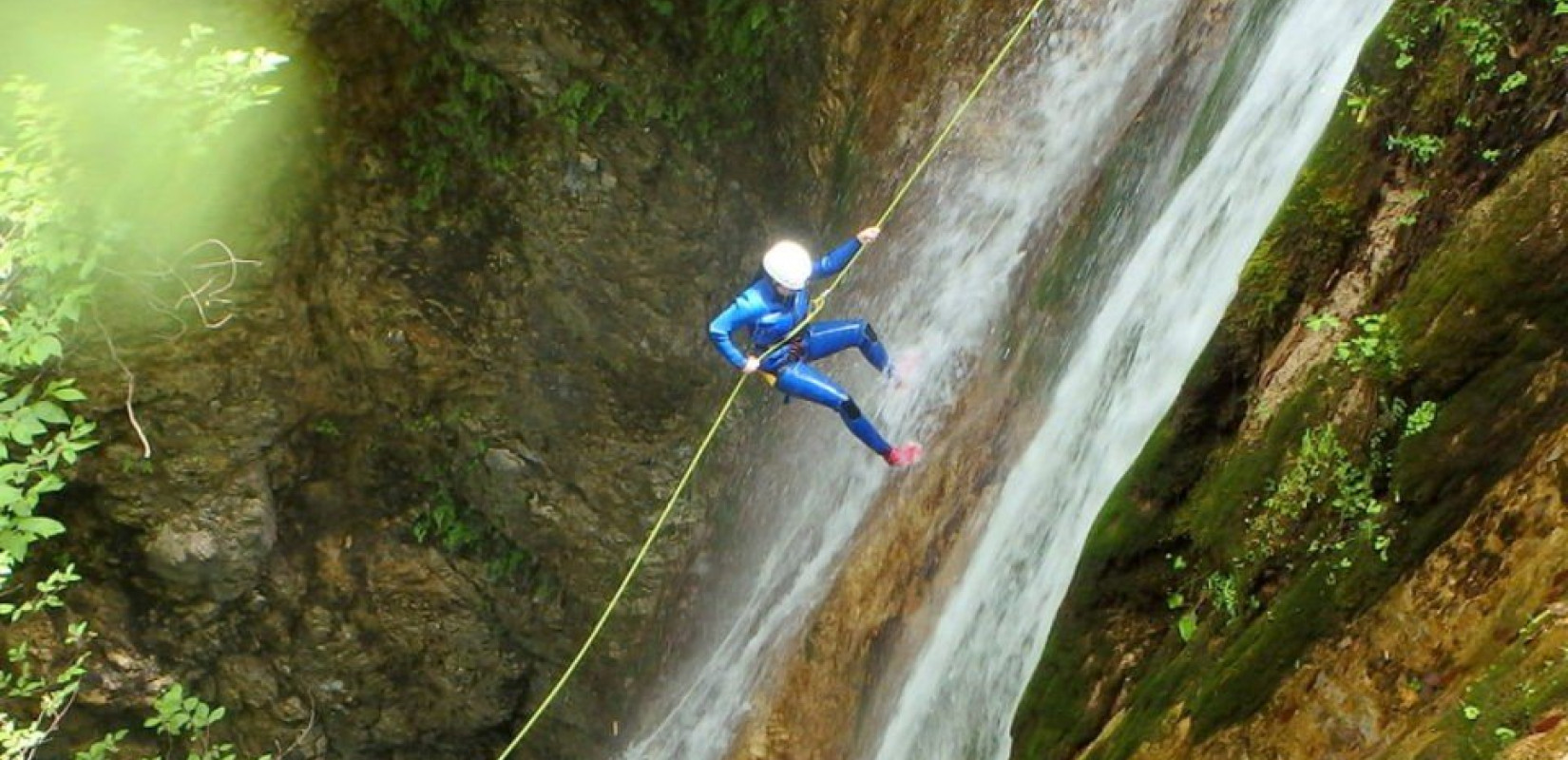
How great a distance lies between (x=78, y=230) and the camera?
817 cm

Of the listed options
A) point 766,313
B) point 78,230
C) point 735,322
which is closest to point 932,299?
point 766,313

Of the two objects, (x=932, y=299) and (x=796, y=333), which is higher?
(x=932, y=299)

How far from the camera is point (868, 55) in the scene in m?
9.33

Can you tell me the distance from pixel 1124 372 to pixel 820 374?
1.80 meters

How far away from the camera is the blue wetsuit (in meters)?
6.97

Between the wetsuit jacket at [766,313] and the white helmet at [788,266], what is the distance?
0.09 m

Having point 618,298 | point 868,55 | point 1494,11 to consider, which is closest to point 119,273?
point 618,298

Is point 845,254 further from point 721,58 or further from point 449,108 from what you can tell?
point 449,108

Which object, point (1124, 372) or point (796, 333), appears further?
point (796, 333)

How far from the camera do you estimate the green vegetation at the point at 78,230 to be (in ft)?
20.5

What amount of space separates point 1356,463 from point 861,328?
3.68 m

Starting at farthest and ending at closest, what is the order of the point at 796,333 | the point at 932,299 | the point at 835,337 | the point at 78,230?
the point at 932,299, the point at 78,230, the point at 835,337, the point at 796,333

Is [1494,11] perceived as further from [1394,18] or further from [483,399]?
[483,399]

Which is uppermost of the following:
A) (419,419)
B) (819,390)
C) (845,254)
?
(845,254)
